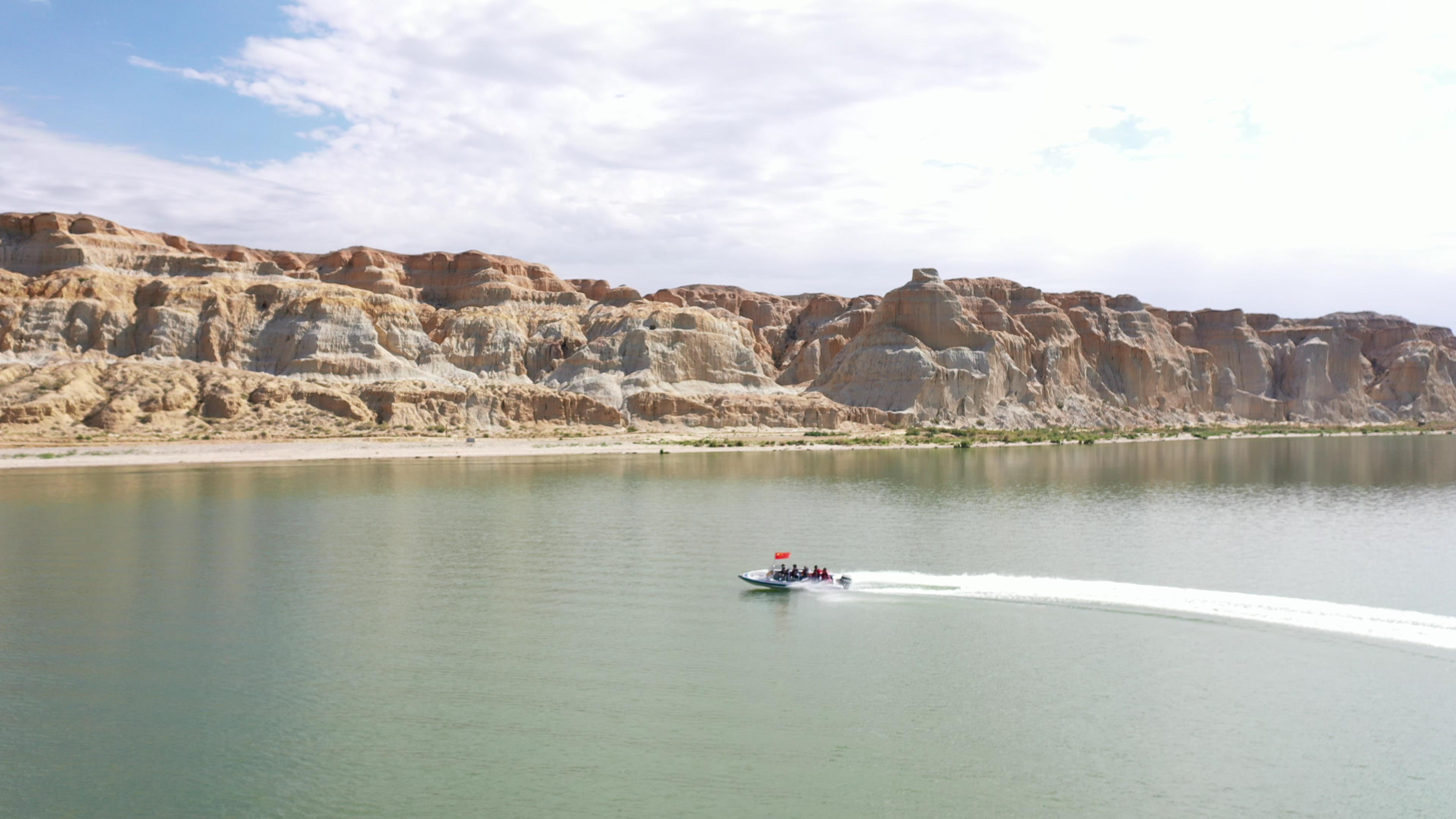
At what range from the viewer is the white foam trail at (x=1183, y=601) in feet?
77.2

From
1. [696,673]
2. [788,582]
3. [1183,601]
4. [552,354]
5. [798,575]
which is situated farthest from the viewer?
[552,354]

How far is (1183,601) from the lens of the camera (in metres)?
26.5

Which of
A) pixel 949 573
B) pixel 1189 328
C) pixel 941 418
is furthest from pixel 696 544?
pixel 1189 328

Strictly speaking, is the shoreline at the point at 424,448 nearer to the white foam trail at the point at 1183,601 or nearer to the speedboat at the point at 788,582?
the speedboat at the point at 788,582

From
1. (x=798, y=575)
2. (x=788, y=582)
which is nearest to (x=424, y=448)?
(x=798, y=575)

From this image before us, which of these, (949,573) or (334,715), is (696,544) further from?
(334,715)

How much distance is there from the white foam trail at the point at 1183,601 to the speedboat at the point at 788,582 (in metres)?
0.44

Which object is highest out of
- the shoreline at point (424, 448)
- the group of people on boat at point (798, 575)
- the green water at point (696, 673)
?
the shoreline at point (424, 448)

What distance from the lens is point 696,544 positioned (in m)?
36.7

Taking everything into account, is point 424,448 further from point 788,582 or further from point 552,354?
point 788,582

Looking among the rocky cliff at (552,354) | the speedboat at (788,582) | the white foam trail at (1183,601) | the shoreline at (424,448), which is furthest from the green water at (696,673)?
the rocky cliff at (552,354)

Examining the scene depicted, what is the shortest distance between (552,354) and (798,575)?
114207mm

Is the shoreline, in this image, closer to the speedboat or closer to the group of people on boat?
the speedboat

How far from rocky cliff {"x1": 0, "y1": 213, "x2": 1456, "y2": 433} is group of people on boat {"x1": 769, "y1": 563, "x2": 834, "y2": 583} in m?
75.9
